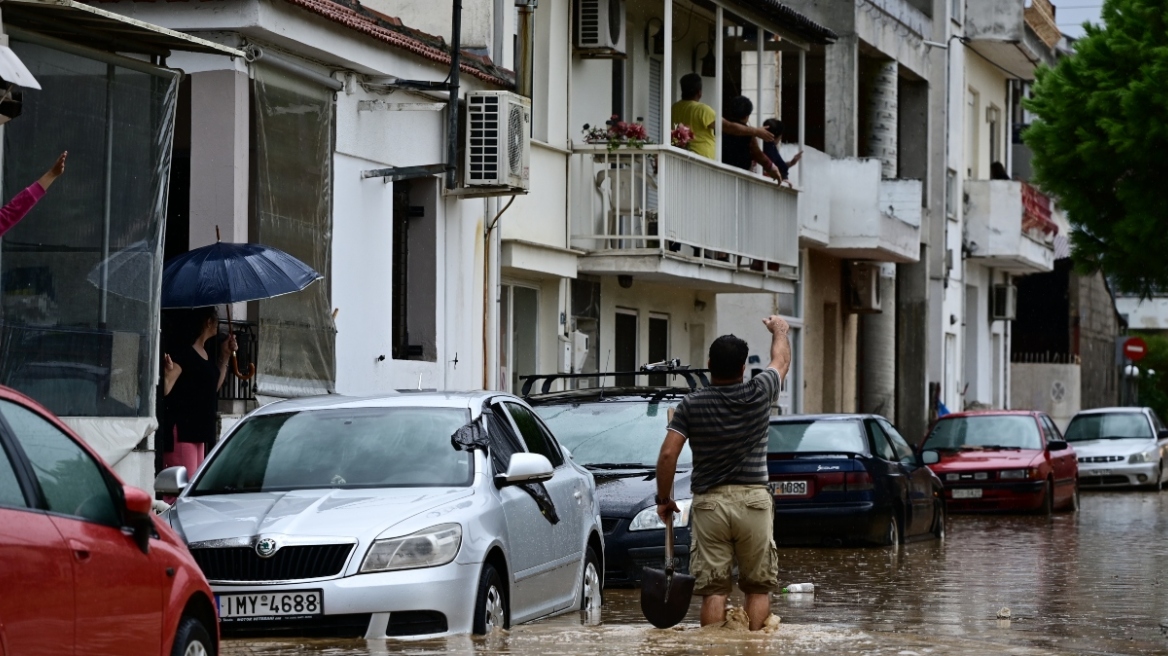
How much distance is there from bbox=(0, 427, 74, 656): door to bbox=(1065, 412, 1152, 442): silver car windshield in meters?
32.0

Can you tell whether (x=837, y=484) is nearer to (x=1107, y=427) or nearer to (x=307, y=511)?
(x=307, y=511)

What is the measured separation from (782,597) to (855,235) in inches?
751

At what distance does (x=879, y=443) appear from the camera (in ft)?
67.5

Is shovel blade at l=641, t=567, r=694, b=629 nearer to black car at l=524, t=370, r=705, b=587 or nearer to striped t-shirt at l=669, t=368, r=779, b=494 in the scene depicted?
striped t-shirt at l=669, t=368, r=779, b=494

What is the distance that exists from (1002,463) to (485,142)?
977 cm

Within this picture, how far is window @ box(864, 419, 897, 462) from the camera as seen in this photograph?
20312 mm

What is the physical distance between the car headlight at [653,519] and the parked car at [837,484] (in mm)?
4632

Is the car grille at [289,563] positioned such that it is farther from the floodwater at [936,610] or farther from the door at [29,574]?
the door at [29,574]

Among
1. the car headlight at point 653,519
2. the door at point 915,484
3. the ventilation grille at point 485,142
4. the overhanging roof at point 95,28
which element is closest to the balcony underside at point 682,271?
the door at point 915,484

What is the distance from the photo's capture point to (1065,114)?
30.2 meters

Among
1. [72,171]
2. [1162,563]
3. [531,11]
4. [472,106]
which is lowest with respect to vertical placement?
[1162,563]

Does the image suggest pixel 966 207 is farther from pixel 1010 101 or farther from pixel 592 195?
pixel 592 195

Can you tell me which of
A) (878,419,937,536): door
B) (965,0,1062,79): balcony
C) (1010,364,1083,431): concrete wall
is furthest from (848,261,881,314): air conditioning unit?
(1010,364,1083,431): concrete wall

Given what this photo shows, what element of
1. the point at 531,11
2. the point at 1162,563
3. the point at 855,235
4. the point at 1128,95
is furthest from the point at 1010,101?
the point at 1162,563
